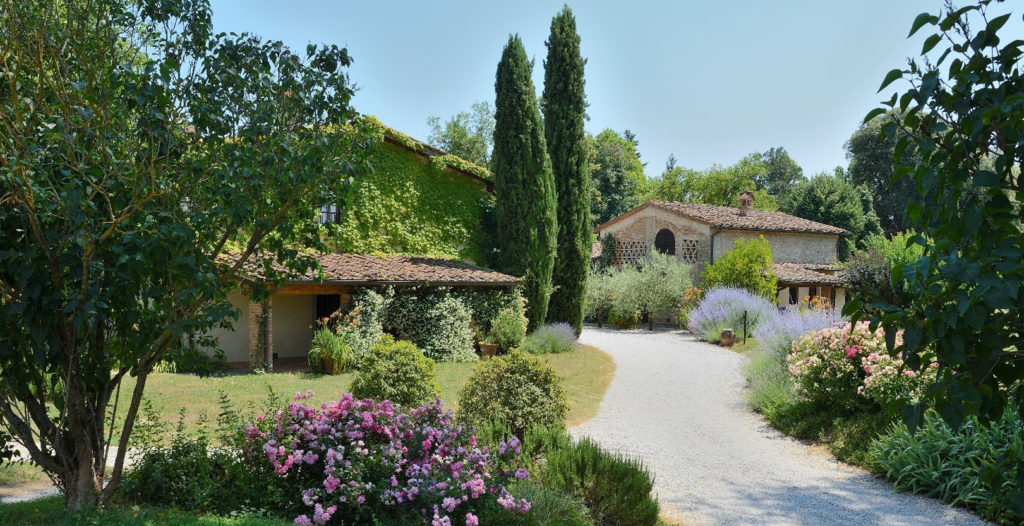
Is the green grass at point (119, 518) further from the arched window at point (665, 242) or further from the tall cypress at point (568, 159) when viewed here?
the arched window at point (665, 242)

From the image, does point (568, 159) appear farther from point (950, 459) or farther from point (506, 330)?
point (950, 459)

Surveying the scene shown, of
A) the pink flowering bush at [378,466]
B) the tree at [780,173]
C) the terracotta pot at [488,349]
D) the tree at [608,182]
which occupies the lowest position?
the terracotta pot at [488,349]

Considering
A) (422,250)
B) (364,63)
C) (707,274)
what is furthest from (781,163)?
(364,63)

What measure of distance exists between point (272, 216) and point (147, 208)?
968 millimetres

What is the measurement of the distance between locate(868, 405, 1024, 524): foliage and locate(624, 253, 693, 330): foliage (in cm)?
1882

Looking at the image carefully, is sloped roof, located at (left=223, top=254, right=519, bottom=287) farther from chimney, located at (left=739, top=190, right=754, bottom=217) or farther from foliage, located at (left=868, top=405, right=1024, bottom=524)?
chimney, located at (left=739, top=190, right=754, bottom=217)

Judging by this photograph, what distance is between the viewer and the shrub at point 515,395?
339 inches

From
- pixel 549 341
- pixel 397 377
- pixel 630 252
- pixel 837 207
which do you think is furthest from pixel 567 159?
pixel 837 207

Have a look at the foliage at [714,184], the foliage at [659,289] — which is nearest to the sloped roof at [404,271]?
the foliage at [659,289]

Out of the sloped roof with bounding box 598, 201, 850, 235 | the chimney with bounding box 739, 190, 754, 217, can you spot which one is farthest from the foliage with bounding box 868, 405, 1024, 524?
the chimney with bounding box 739, 190, 754, 217

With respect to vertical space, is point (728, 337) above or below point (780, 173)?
below

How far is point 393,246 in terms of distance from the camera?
1927 centimetres

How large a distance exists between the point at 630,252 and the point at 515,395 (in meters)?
24.0

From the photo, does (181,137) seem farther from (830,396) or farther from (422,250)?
(422,250)
